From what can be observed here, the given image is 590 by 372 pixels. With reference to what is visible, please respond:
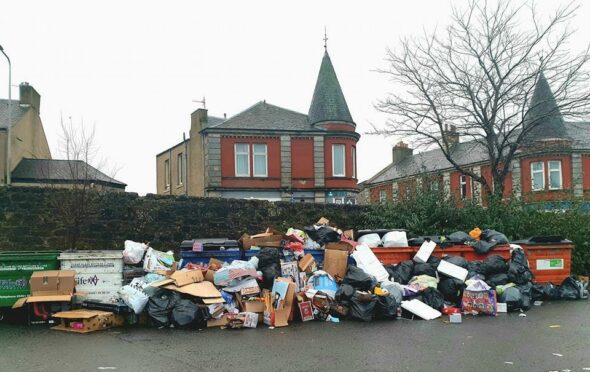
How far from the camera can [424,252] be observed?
10680mm

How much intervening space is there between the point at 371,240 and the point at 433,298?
2.11m

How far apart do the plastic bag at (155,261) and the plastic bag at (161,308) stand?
1.40 meters

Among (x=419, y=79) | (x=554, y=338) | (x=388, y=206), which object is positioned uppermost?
(x=419, y=79)

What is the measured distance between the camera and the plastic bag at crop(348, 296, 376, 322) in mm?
8711

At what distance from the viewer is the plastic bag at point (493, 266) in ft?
34.3

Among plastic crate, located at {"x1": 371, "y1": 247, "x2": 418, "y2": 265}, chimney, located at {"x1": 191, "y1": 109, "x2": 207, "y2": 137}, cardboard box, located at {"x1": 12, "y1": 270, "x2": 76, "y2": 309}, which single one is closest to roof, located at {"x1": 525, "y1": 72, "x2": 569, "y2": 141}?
plastic crate, located at {"x1": 371, "y1": 247, "x2": 418, "y2": 265}

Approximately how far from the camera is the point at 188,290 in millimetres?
8383

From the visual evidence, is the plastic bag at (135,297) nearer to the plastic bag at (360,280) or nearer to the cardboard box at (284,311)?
the cardboard box at (284,311)

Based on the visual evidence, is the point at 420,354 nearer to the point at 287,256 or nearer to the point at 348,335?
the point at 348,335

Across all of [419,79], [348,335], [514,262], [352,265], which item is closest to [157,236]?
[352,265]

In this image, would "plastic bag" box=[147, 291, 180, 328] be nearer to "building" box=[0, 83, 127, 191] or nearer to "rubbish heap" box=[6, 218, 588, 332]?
"rubbish heap" box=[6, 218, 588, 332]

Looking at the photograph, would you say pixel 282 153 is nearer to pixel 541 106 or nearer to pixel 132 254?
pixel 541 106

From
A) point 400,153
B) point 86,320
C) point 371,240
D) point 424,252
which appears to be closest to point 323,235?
point 371,240

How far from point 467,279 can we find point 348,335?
3.50m
